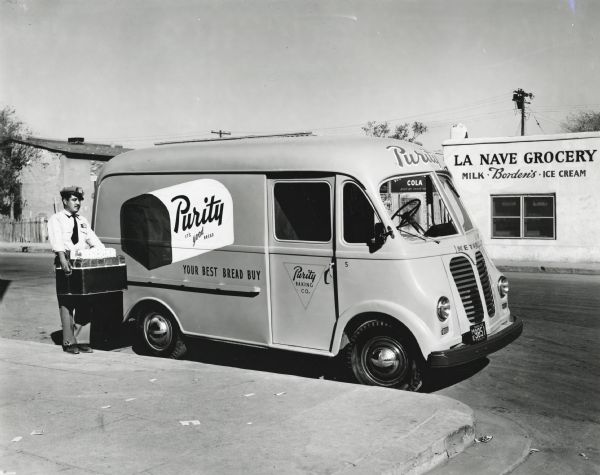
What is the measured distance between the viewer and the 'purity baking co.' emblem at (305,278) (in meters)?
7.03

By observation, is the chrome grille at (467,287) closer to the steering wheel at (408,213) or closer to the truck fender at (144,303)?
the steering wheel at (408,213)

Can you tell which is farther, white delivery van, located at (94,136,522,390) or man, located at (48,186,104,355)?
man, located at (48,186,104,355)

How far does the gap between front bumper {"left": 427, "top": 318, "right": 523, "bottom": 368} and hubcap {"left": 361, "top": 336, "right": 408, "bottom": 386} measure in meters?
0.39

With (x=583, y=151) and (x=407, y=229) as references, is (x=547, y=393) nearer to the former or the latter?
(x=407, y=229)

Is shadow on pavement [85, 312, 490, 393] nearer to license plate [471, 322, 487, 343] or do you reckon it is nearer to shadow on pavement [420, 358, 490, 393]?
shadow on pavement [420, 358, 490, 393]

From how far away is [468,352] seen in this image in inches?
253

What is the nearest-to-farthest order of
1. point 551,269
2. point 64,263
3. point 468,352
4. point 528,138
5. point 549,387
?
point 468,352 → point 549,387 → point 64,263 → point 551,269 → point 528,138

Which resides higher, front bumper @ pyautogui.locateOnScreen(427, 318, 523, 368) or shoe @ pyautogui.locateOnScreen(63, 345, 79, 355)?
front bumper @ pyautogui.locateOnScreen(427, 318, 523, 368)

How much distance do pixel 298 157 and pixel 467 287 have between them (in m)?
2.17

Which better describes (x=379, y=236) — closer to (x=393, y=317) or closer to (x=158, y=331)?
(x=393, y=317)

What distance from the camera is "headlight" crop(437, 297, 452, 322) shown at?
21.0 ft

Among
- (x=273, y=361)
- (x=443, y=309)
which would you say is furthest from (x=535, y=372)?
(x=273, y=361)

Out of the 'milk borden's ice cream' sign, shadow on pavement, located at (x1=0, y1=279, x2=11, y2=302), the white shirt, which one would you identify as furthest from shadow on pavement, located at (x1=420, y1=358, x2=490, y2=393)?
shadow on pavement, located at (x1=0, y1=279, x2=11, y2=302)

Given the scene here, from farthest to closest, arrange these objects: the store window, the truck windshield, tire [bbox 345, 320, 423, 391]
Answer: the store window → the truck windshield → tire [bbox 345, 320, 423, 391]
